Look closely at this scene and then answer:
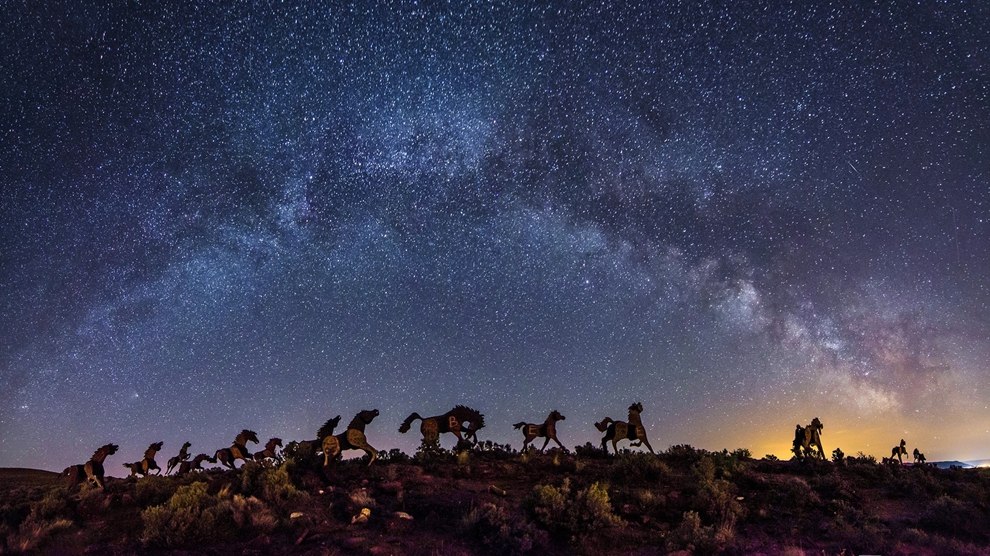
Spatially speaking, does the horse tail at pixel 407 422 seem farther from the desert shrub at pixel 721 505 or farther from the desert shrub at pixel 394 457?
the desert shrub at pixel 721 505

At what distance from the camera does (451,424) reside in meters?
19.5

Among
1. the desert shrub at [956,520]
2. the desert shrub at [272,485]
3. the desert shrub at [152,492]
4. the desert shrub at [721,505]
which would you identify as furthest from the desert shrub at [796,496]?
the desert shrub at [152,492]

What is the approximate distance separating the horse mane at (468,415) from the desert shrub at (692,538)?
871cm

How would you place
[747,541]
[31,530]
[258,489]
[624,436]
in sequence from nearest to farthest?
1. [31,530]
2. [747,541]
3. [258,489]
4. [624,436]

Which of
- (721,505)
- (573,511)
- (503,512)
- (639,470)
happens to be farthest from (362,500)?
(721,505)

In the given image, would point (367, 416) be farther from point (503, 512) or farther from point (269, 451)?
point (503, 512)

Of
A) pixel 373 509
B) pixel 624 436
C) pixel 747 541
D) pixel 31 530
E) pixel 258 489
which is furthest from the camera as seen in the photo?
pixel 624 436

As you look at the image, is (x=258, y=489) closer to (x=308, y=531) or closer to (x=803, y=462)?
(x=308, y=531)

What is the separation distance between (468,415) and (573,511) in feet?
24.7

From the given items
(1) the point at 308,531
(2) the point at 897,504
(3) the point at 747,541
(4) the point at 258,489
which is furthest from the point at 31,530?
(2) the point at 897,504

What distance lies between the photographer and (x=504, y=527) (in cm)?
1190

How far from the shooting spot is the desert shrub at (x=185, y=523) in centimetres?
1157

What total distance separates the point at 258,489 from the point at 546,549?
27.2 feet

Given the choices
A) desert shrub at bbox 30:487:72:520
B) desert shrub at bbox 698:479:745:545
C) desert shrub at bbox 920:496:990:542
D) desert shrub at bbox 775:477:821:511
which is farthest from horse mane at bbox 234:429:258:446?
desert shrub at bbox 920:496:990:542
